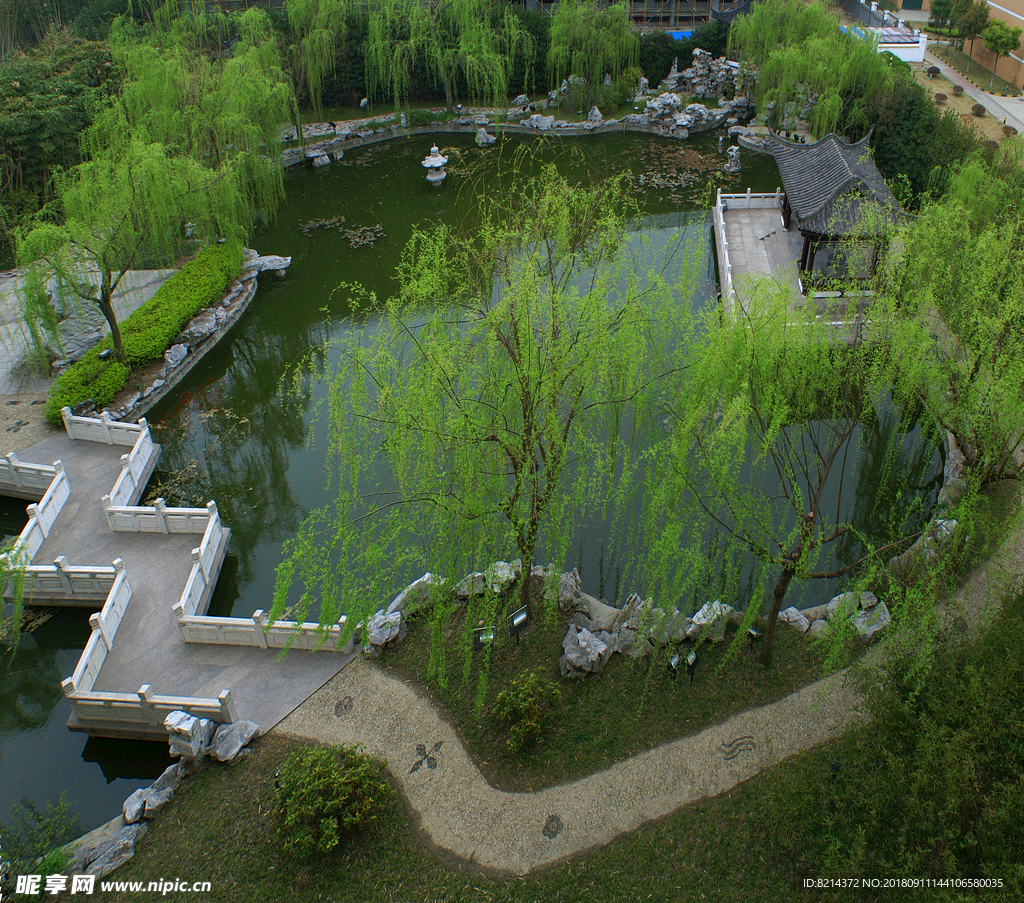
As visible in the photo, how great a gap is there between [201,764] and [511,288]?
295 inches

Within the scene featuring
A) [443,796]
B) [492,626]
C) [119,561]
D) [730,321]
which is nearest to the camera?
[443,796]

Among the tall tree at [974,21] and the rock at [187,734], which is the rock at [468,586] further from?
the tall tree at [974,21]

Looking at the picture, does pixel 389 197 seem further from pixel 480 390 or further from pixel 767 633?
pixel 767 633

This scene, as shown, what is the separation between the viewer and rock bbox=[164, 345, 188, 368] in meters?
18.6

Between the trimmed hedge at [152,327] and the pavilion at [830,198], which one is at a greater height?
the pavilion at [830,198]

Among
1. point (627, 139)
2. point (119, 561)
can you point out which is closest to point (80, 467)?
point (119, 561)

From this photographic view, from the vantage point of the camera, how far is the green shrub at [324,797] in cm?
855

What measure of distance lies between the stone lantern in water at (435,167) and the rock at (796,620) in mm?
21792

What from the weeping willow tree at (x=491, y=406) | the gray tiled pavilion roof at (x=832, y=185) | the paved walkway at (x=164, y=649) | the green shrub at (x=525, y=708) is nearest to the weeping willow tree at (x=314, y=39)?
the gray tiled pavilion roof at (x=832, y=185)

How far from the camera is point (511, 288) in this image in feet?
31.4

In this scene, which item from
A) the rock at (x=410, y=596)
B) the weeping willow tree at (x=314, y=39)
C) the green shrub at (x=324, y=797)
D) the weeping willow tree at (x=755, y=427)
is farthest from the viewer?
the weeping willow tree at (x=314, y=39)

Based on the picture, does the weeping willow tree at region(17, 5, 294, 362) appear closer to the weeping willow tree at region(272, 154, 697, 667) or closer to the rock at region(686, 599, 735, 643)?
the weeping willow tree at region(272, 154, 697, 667)

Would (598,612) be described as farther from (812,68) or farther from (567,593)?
(812,68)

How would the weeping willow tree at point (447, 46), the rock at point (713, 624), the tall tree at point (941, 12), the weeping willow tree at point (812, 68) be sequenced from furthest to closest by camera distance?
the tall tree at point (941, 12) → the weeping willow tree at point (447, 46) → the weeping willow tree at point (812, 68) → the rock at point (713, 624)
